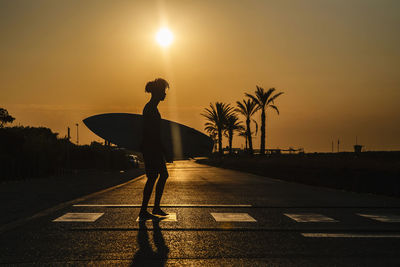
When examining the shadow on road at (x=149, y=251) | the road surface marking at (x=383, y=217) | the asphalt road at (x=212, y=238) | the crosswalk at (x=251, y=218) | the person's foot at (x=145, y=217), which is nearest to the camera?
the shadow on road at (x=149, y=251)

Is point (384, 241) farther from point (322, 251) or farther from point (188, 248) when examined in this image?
point (188, 248)

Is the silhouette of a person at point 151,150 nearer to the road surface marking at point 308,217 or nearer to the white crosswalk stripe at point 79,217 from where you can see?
the white crosswalk stripe at point 79,217

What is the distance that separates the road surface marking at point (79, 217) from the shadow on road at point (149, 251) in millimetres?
1701

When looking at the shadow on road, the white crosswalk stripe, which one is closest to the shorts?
the white crosswalk stripe

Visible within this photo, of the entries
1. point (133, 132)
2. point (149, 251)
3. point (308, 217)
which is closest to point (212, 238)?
point (149, 251)

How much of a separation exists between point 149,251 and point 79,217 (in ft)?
11.9

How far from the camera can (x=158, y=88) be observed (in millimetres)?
9531

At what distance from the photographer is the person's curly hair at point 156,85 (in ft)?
31.3

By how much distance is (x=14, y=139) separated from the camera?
26484mm

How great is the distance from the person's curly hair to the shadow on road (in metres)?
2.81

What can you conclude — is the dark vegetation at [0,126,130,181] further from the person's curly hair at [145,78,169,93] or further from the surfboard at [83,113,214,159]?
the surfboard at [83,113,214,159]

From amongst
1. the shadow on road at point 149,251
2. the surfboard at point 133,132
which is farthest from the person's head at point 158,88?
the surfboard at point 133,132

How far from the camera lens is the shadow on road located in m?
5.50

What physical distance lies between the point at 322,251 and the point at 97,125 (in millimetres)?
48560
